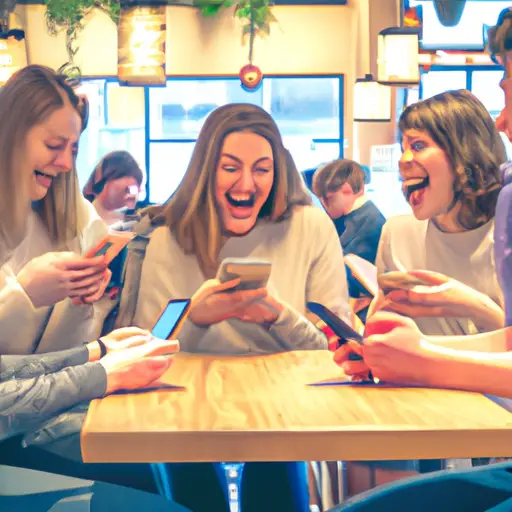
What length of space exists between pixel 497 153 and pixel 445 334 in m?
0.54

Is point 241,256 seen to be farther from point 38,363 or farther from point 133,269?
point 38,363

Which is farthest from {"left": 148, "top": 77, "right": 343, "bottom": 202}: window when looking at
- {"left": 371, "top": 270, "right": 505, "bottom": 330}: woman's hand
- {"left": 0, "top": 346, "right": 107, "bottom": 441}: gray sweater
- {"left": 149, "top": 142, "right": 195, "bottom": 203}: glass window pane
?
{"left": 0, "top": 346, "right": 107, "bottom": 441}: gray sweater

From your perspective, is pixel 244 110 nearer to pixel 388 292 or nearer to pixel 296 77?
pixel 296 77

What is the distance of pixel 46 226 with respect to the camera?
196cm

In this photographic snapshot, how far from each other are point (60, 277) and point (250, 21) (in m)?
0.90

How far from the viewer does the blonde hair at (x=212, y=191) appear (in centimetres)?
196

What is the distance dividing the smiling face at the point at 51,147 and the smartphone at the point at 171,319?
48 centimetres

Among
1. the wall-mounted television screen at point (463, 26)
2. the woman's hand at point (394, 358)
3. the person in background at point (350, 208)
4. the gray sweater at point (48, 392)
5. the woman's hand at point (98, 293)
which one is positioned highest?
the wall-mounted television screen at point (463, 26)

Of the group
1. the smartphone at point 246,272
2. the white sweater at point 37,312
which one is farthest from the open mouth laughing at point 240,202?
the white sweater at point 37,312

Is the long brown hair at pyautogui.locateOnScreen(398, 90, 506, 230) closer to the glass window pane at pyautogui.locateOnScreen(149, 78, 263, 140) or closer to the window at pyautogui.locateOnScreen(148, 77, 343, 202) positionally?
the window at pyautogui.locateOnScreen(148, 77, 343, 202)

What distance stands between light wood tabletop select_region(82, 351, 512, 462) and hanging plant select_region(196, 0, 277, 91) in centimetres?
88

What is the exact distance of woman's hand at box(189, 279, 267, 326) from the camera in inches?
78.0

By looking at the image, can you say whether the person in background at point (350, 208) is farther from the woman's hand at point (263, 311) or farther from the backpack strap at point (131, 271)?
the backpack strap at point (131, 271)

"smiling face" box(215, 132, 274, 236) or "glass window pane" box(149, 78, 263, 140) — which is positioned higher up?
Result: "glass window pane" box(149, 78, 263, 140)
